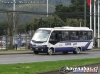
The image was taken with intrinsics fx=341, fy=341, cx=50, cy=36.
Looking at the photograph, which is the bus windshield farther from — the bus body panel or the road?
the road

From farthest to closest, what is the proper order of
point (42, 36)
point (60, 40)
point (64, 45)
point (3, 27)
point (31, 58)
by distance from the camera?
1. point (3, 27)
2. point (64, 45)
3. point (60, 40)
4. point (42, 36)
5. point (31, 58)

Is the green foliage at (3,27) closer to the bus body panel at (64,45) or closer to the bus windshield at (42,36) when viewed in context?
the bus body panel at (64,45)

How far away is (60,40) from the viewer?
122 feet

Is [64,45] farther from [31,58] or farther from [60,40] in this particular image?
[31,58]

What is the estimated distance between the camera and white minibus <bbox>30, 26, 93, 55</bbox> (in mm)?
35844

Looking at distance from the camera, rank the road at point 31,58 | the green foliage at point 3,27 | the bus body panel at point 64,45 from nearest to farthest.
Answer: the road at point 31,58 < the bus body panel at point 64,45 < the green foliage at point 3,27

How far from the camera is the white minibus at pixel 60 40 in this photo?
1411 inches

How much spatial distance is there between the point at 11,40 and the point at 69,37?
12156mm

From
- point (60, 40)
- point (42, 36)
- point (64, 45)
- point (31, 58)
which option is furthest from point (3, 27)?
point (31, 58)

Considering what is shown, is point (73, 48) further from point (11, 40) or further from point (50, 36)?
point (11, 40)

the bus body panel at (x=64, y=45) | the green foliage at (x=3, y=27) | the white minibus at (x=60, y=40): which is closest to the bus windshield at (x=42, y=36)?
the white minibus at (x=60, y=40)

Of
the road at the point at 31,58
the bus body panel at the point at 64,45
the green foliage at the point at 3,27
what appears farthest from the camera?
the green foliage at the point at 3,27

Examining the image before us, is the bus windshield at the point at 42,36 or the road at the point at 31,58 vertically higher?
the bus windshield at the point at 42,36

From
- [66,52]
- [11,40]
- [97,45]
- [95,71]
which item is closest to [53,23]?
[97,45]
